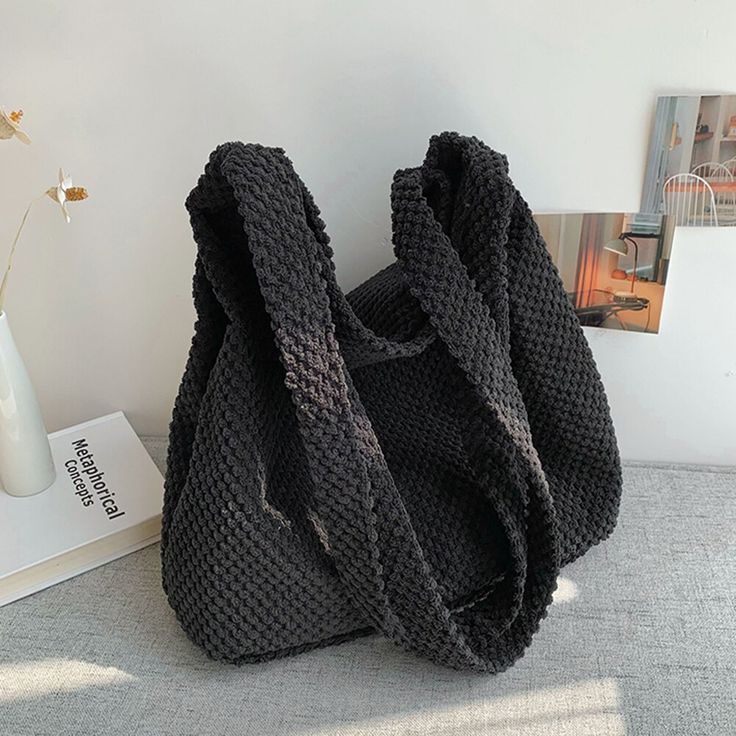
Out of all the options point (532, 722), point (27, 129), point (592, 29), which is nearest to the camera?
point (532, 722)

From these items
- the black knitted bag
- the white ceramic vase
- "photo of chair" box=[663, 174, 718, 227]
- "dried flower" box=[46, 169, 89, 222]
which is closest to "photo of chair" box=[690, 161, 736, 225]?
"photo of chair" box=[663, 174, 718, 227]

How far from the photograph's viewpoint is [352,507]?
669 mm

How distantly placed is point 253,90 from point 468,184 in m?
0.24

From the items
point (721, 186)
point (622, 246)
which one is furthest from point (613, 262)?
point (721, 186)

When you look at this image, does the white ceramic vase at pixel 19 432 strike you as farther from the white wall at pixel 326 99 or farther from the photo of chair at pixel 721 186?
the photo of chair at pixel 721 186

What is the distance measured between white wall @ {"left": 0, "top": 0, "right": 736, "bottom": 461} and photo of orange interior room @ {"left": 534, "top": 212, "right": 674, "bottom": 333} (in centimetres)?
2

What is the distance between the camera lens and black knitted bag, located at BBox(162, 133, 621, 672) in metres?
0.67

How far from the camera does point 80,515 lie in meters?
0.84

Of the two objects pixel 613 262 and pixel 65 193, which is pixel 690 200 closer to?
pixel 613 262

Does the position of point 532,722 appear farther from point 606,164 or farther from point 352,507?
point 606,164

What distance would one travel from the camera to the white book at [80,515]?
0.79 m

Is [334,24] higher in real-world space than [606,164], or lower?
higher

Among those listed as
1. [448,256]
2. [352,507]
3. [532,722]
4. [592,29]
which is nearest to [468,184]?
[448,256]

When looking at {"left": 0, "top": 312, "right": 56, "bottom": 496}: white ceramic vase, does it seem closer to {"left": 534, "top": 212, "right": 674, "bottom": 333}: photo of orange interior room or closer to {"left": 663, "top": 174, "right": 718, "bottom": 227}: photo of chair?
{"left": 534, "top": 212, "right": 674, "bottom": 333}: photo of orange interior room
